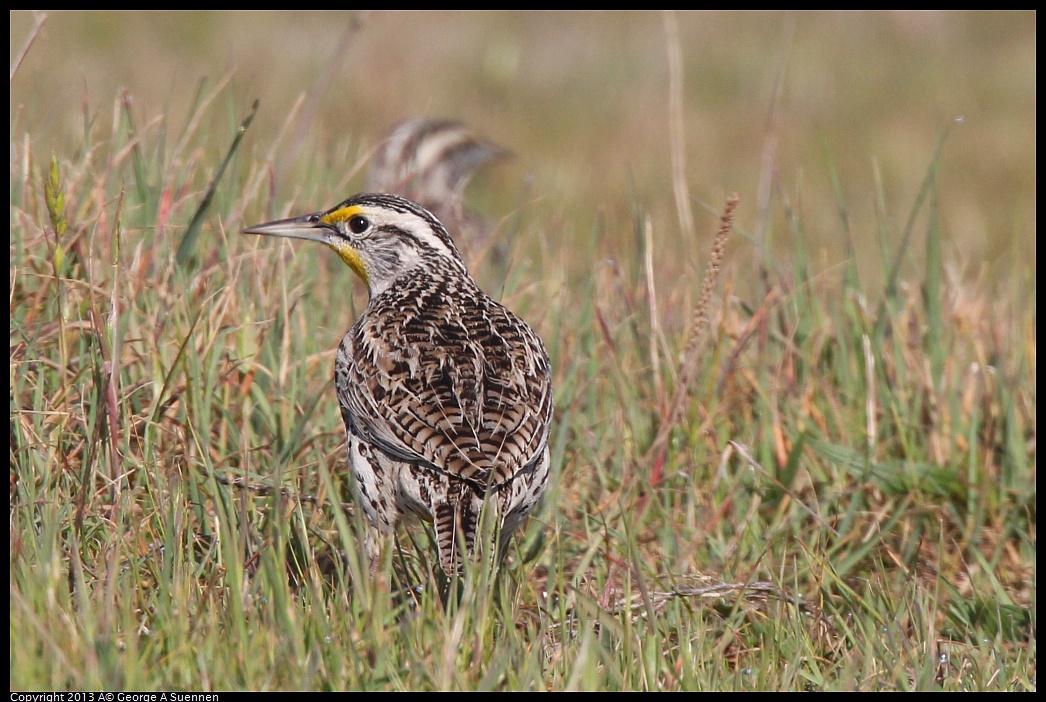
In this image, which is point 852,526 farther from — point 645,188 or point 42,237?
point 645,188

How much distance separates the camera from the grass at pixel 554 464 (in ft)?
12.0

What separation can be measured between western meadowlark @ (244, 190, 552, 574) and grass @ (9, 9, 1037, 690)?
195 millimetres

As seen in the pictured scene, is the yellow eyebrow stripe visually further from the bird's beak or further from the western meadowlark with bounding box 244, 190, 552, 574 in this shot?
the western meadowlark with bounding box 244, 190, 552, 574

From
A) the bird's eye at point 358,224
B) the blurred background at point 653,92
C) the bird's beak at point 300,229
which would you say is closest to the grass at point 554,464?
the bird's beak at point 300,229

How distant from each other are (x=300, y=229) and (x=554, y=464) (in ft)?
4.44

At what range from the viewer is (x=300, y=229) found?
17.4 feet

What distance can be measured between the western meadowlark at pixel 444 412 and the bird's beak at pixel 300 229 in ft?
0.06

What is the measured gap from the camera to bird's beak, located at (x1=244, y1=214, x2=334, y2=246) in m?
5.17

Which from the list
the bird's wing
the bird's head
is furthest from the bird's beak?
the bird's wing

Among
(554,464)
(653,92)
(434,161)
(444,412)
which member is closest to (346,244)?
(554,464)

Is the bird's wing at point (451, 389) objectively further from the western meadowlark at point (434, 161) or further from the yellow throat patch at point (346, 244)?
the western meadowlark at point (434, 161)

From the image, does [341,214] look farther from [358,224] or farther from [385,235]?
[385,235]

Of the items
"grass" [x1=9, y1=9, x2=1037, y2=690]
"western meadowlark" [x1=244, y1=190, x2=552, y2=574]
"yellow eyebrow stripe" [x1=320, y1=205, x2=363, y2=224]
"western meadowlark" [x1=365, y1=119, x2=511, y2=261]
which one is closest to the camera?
"grass" [x1=9, y1=9, x2=1037, y2=690]

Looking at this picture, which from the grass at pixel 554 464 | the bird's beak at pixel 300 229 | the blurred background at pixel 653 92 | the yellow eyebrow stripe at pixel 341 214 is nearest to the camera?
the grass at pixel 554 464
